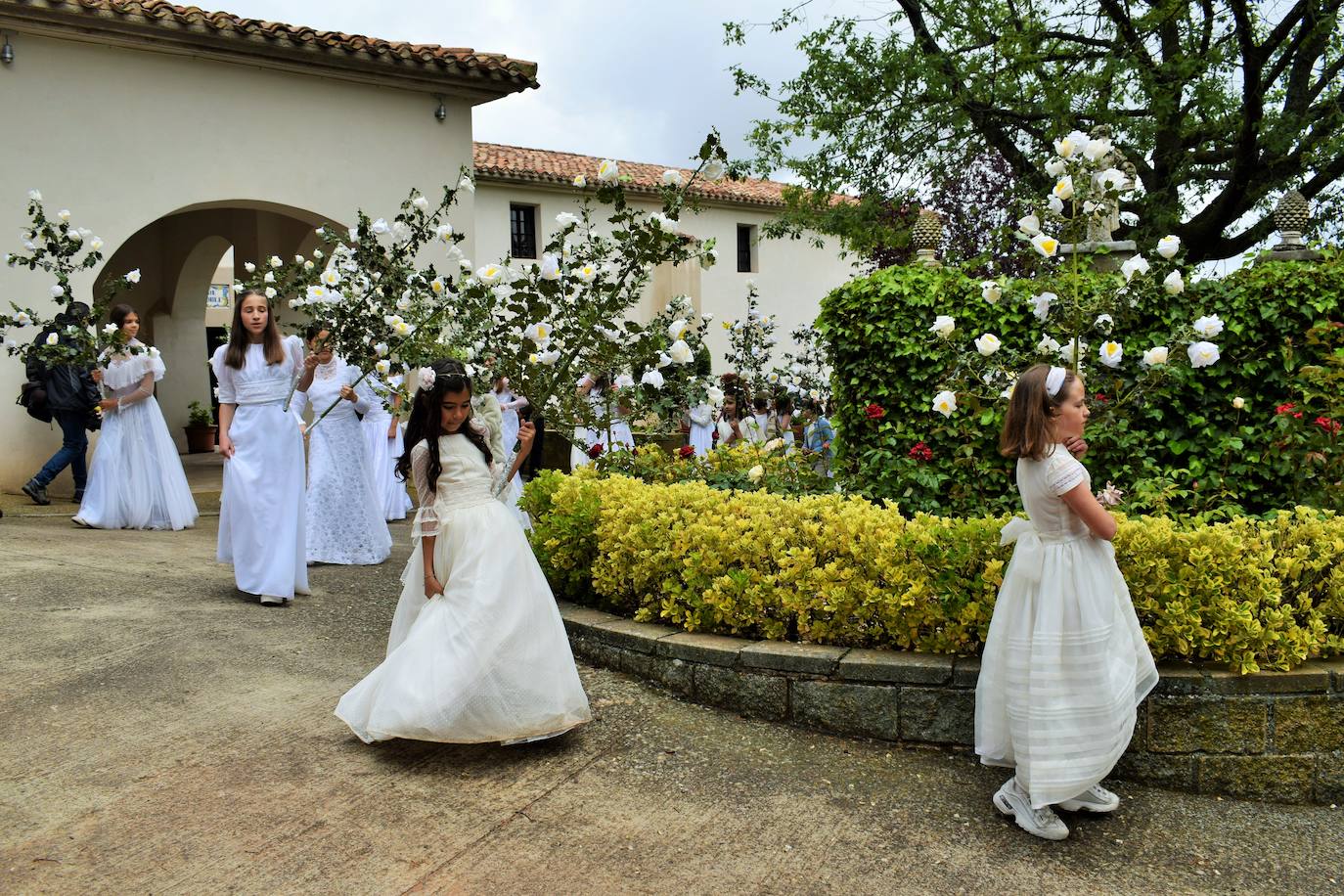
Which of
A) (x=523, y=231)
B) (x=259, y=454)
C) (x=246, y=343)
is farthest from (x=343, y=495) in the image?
(x=523, y=231)

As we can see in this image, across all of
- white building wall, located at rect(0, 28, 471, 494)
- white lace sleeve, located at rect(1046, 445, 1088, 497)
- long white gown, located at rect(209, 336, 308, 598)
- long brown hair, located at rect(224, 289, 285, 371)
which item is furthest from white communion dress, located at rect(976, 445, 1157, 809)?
white building wall, located at rect(0, 28, 471, 494)

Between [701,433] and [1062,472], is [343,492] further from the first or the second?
[701,433]

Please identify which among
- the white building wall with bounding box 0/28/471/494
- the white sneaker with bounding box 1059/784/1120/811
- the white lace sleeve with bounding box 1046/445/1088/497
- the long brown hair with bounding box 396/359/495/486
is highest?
the white building wall with bounding box 0/28/471/494

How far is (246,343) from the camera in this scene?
644 centimetres

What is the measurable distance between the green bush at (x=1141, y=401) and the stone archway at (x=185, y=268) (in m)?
10.8

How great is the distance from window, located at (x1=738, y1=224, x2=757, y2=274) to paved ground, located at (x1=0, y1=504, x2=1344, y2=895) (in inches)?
1068

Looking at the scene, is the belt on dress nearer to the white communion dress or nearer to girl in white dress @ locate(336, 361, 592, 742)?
the white communion dress

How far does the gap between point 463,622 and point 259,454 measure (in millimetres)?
3088

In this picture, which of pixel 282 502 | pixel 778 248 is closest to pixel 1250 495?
pixel 282 502

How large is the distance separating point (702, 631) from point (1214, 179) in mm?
11430

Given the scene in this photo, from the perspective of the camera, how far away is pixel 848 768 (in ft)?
12.8

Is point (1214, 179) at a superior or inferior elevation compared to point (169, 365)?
superior

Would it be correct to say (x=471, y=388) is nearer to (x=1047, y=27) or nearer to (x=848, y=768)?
(x=848, y=768)

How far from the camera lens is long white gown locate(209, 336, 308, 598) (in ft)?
20.1
